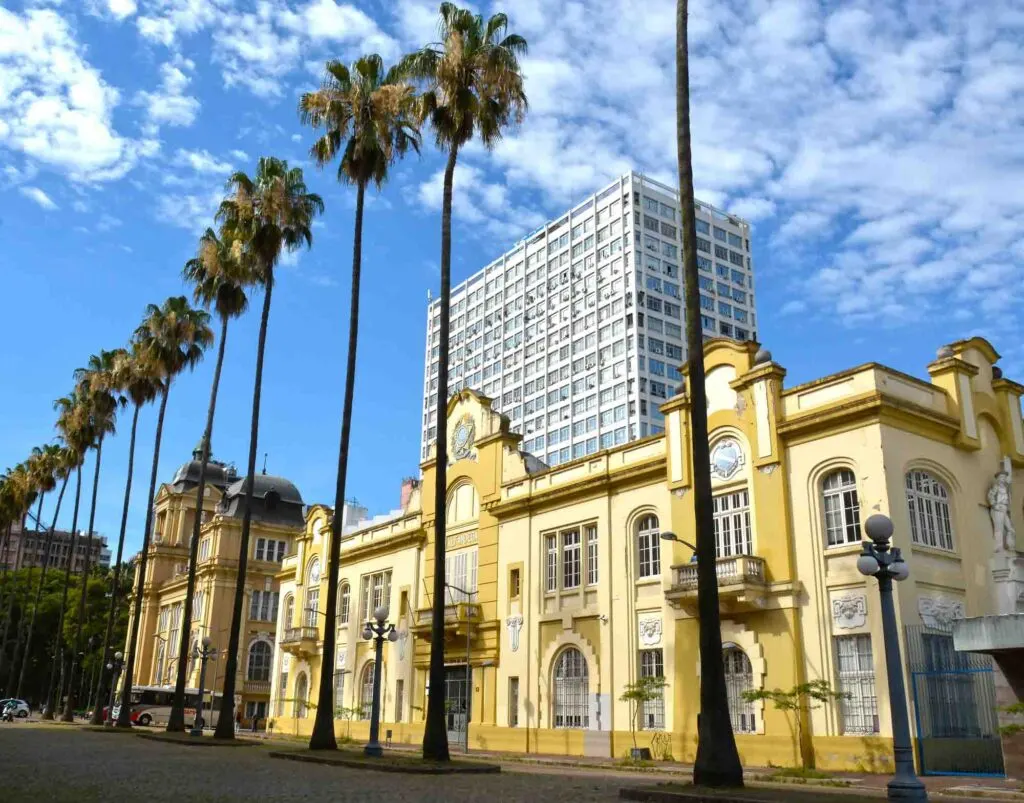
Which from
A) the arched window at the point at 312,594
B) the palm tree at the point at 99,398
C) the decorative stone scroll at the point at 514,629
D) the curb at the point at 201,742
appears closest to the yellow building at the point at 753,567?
the decorative stone scroll at the point at 514,629

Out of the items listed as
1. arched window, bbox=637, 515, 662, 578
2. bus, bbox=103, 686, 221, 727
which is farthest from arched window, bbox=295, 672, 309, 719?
arched window, bbox=637, 515, 662, 578

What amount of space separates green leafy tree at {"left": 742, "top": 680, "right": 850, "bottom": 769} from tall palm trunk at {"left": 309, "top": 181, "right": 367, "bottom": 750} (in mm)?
11443

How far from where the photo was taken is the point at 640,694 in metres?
27.3

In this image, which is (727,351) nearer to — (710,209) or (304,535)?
(304,535)

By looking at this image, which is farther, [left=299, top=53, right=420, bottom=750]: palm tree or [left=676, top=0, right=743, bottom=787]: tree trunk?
[left=299, top=53, right=420, bottom=750]: palm tree

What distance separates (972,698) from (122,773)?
19.8 m

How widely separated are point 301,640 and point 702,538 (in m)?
35.2

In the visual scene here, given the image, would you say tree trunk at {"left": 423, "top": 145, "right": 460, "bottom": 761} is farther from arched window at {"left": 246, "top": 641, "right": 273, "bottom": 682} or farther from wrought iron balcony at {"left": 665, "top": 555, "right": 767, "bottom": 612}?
arched window at {"left": 246, "top": 641, "right": 273, "bottom": 682}

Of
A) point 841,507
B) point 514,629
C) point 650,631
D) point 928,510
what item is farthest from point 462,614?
point 928,510

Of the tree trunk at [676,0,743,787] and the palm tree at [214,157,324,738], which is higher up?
the palm tree at [214,157,324,738]

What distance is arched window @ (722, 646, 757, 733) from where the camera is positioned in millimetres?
26484

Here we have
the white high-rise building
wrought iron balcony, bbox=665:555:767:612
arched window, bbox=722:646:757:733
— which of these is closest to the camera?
wrought iron balcony, bbox=665:555:767:612

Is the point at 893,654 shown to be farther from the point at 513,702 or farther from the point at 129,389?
the point at 129,389

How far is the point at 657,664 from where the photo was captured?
29812 mm
